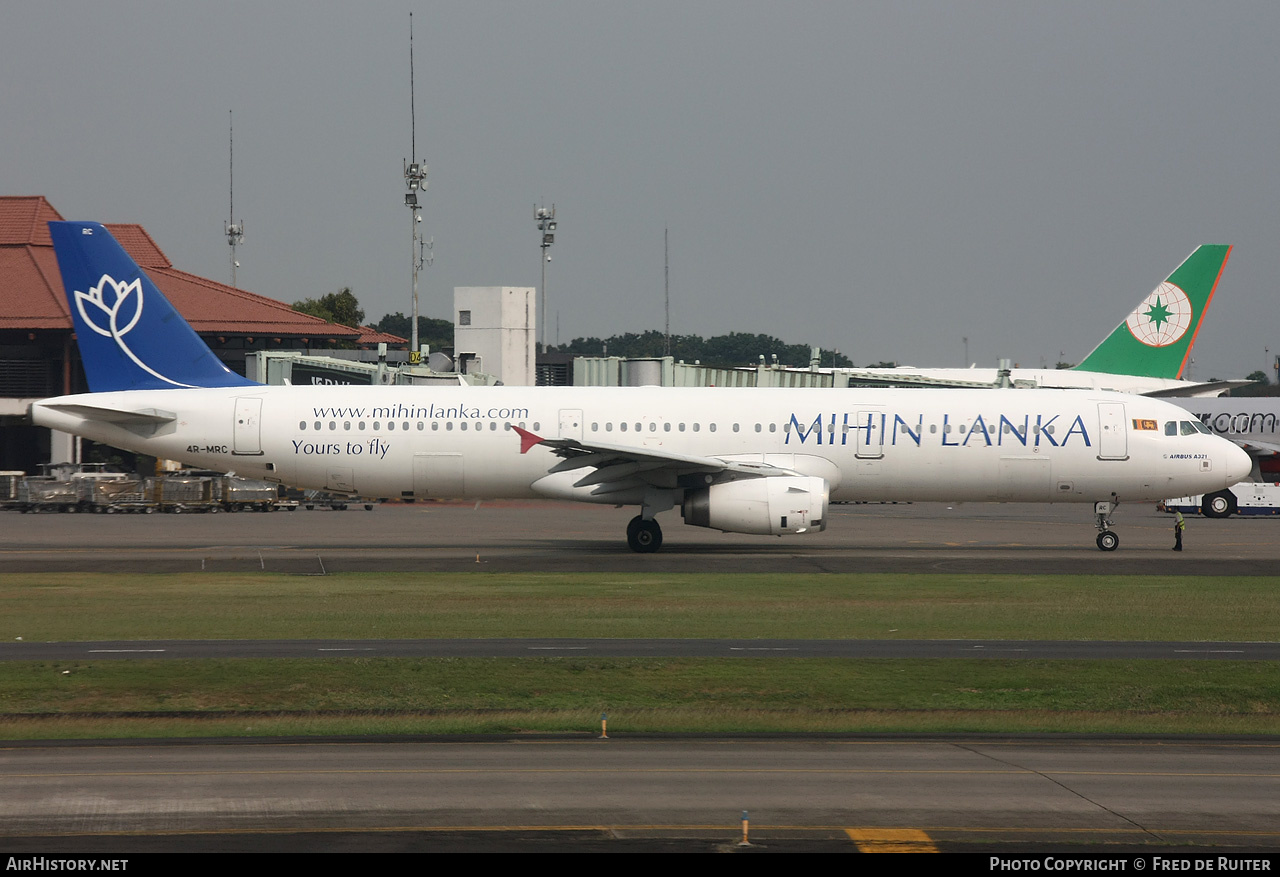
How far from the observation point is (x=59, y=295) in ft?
208

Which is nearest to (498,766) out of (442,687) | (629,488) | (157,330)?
(442,687)

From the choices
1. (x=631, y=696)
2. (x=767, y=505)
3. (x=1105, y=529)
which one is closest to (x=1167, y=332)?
(x=1105, y=529)

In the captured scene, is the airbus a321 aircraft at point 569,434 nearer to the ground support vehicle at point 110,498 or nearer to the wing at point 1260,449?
the ground support vehicle at point 110,498

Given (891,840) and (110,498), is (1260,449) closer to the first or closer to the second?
(110,498)

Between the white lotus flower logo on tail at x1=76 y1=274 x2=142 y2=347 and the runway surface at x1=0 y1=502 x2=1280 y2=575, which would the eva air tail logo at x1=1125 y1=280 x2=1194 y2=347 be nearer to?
the runway surface at x1=0 y1=502 x2=1280 y2=575

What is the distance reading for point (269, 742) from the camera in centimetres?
1352

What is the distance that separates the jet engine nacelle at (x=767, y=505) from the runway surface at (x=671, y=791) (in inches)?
676

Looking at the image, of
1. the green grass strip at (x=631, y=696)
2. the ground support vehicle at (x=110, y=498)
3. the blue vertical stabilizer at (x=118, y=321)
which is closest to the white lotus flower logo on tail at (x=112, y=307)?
the blue vertical stabilizer at (x=118, y=321)

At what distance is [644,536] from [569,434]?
345 centimetres

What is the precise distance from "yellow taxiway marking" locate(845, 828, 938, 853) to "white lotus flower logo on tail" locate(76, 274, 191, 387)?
2864 centimetres

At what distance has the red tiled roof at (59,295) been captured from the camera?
62375 mm

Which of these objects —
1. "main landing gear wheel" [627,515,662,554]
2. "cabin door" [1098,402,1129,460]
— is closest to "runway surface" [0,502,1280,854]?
"main landing gear wheel" [627,515,662,554]

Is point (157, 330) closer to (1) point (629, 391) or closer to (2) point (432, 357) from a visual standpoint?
(1) point (629, 391)

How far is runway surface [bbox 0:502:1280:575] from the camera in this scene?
2981 centimetres
